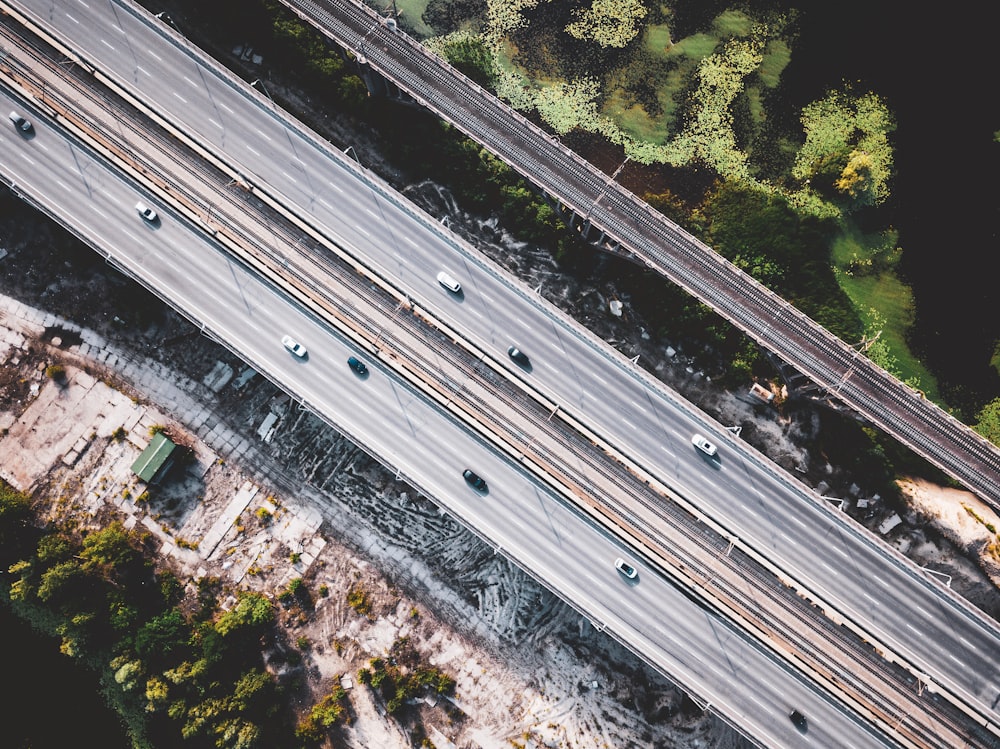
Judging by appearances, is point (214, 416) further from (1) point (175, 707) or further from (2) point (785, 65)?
(2) point (785, 65)

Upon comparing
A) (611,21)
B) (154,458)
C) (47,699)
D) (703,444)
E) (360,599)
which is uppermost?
(611,21)

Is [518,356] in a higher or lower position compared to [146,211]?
higher

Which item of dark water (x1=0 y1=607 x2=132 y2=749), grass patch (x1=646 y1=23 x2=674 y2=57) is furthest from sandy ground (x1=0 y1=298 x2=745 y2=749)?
grass patch (x1=646 y1=23 x2=674 y2=57)

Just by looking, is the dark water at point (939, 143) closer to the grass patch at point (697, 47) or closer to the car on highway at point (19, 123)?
the grass patch at point (697, 47)

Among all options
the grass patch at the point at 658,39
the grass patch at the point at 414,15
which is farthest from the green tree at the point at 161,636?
the grass patch at the point at 658,39

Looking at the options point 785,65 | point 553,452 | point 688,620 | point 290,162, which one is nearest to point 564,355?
point 553,452

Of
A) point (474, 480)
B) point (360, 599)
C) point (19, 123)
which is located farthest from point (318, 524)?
point (19, 123)

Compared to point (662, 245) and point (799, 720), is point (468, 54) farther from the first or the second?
point (799, 720)
